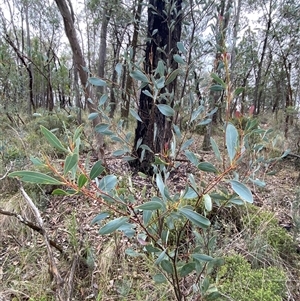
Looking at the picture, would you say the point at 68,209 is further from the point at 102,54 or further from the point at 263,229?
the point at 102,54

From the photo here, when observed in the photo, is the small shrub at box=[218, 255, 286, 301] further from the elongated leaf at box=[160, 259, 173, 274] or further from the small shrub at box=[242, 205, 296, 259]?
the elongated leaf at box=[160, 259, 173, 274]

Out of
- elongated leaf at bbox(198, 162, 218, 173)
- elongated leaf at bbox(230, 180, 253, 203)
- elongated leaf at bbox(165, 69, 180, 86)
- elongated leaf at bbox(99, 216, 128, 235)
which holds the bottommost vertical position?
elongated leaf at bbox(99, 216, 128, 235)

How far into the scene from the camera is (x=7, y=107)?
12.3ft

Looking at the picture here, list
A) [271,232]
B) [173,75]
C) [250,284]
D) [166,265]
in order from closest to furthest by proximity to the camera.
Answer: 1. [166,265]
2. [173,75]
3. [250,284]
4. [271,232]

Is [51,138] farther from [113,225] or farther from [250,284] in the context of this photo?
[250,284]

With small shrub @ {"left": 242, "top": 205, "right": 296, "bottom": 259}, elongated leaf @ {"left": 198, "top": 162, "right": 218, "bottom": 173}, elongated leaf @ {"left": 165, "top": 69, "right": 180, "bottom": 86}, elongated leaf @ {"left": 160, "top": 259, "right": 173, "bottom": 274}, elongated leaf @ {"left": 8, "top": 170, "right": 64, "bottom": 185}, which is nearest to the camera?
elongated leaf @ {"left": 8, "top": 170, "right": 64, "bottom": 185}

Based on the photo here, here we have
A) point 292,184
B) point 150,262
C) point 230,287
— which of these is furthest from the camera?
point 292,184

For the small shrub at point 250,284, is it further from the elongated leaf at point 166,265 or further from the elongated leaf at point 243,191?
the elongated leaf at point 243,191

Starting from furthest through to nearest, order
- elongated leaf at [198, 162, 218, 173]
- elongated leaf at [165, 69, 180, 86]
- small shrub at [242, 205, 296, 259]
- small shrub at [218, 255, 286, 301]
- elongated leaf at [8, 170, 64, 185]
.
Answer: small shrub at [242, 205, 296, 259], small shrub at [218, 255, 286, 301], elongated leaf at [165, 69, 180, 86], elongated leaf at [198, 162, 218, 173], elongated leaf at [8, 170, 64, 185]

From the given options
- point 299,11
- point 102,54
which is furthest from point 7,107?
point 299,11

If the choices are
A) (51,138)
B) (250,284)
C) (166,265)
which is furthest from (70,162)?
(250,284)

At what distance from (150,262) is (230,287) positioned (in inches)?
16.8

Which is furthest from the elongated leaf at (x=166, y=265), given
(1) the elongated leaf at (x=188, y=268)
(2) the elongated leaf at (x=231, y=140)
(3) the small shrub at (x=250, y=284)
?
(3) the small shrub at (x=250, y=284)

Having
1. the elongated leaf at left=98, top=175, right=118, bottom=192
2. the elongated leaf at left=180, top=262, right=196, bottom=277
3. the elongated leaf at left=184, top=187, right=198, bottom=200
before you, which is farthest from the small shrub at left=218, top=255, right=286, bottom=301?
the elongated leaf at left=98, top=175, right=118, bottom=192
